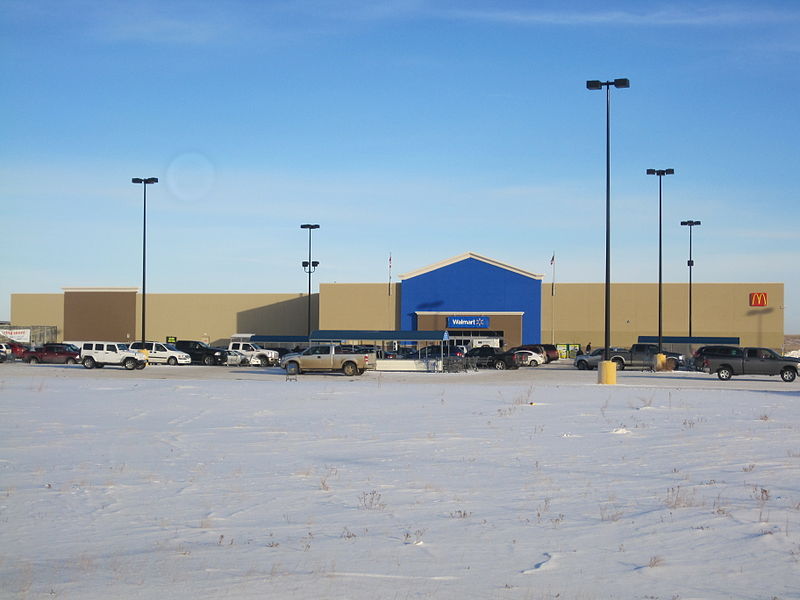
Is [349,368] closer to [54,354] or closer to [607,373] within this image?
[607,373]

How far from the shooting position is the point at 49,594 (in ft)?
23.5

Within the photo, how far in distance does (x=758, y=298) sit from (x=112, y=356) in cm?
5968

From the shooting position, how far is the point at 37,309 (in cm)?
9812

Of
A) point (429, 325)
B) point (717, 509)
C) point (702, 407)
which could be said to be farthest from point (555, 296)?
point (717, 509)

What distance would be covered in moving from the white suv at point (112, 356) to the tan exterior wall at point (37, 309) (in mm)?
50552

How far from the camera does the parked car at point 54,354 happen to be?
2330 inches

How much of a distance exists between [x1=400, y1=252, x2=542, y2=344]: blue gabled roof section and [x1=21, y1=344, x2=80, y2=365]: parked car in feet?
111

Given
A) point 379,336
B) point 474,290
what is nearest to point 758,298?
point 474,290

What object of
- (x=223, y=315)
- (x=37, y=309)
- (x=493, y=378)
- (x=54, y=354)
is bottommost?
(x=493, y=378)

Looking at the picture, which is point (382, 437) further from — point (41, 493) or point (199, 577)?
point (199, 577)

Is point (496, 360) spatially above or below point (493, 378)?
above

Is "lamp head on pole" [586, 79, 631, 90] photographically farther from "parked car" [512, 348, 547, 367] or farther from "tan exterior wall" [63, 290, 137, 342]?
"tan exterior wall" [63, 290, 137, 342]

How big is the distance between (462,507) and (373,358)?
34.3m

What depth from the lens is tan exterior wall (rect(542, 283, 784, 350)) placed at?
83.8 m
